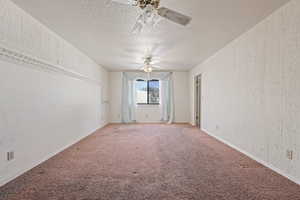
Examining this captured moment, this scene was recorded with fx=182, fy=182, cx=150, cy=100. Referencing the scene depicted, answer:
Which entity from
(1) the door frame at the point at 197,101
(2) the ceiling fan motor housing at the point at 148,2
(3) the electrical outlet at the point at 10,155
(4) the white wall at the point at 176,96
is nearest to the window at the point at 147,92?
(4) the white wall at the point at 176,96

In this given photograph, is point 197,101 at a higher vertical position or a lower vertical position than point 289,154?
higher

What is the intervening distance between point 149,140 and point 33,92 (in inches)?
107

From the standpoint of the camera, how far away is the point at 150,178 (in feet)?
7.62

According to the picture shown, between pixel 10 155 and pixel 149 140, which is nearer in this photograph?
pixel 10 155

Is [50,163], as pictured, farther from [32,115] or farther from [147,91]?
[147,91]

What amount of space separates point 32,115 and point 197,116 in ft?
17.9

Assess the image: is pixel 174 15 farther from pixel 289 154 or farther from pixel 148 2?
pixel 289 154

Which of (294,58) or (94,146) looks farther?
(94,146)

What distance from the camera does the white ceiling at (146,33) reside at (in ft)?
7.61

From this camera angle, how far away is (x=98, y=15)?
2594mm

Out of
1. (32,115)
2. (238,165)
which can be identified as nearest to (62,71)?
(32,115)

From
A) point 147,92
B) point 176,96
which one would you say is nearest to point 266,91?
point 176,96

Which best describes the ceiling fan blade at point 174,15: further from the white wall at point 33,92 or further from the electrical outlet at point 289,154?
the electrical outlet at point 289,154

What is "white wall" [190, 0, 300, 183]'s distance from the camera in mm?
2256
